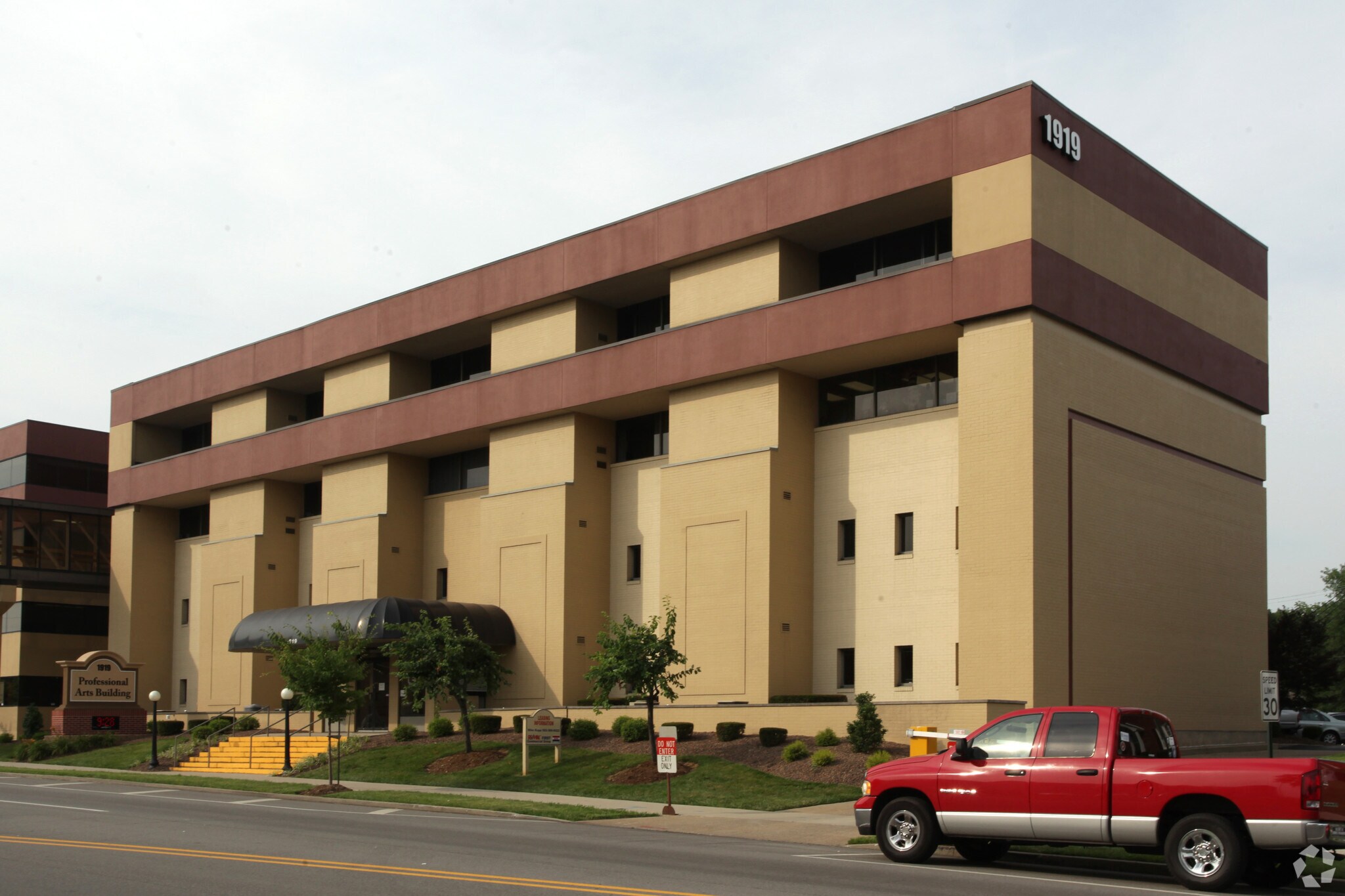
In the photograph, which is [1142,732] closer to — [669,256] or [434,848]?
[434,848]

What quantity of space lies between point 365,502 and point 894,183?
25721mm

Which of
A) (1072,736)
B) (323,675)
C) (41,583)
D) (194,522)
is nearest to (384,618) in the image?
(323,675)

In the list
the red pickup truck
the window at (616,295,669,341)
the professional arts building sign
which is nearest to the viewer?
the red pickup truck

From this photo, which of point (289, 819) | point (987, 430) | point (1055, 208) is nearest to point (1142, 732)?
point (289, 819)

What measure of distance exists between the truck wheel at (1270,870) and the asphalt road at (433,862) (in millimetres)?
1042

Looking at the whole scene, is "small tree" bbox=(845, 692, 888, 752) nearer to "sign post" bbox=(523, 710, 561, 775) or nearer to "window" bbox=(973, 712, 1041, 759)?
"sign post" bbox=(523, 710, 561, 775)

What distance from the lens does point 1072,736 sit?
634 inches

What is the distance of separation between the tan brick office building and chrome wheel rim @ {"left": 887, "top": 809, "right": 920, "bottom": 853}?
14.3 metres

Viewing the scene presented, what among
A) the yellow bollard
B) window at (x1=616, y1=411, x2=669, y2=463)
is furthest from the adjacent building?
the yellow bollard

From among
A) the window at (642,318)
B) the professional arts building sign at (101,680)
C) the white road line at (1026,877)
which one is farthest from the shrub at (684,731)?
the professional arts building sign at (101,680)

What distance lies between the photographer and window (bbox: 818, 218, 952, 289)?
37344 millimetres

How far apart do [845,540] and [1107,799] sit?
2303 centimetres

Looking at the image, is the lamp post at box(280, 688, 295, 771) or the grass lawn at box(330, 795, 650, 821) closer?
the grass lawn at box(330, 795, 650, 821)

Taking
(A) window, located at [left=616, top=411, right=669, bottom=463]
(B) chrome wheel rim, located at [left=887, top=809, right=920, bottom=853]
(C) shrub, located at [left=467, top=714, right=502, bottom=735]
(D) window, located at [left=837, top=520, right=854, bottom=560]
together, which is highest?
(A) window, located at [left=616, top=411, right=669, bottom=463]
